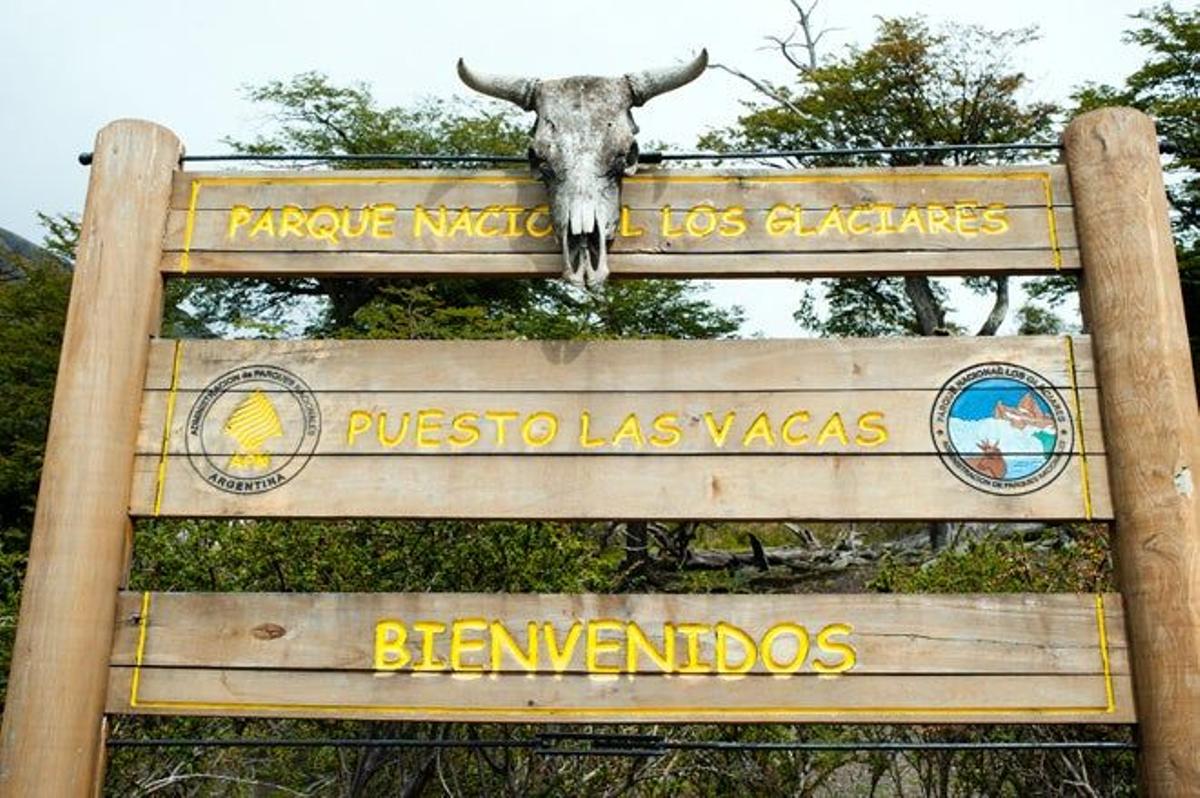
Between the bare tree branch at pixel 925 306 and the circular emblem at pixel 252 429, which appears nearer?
the circular emblem at pixel 252 429

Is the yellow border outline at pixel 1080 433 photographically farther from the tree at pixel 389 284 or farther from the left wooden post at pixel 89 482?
the tree at pixel 389 284

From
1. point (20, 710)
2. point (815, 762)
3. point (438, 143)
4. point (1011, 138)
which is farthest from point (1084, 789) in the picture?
point (438, 143)

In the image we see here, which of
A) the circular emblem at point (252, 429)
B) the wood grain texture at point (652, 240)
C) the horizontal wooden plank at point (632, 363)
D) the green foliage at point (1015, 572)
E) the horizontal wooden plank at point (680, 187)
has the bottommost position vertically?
the green foliage at point (1015, 572)

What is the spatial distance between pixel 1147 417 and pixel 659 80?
246 cm

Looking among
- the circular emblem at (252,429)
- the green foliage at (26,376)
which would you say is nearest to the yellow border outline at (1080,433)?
the circular emblem at (252,429)

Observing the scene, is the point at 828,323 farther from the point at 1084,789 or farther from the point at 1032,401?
the point at 1032,401

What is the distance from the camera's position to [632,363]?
4152 mm

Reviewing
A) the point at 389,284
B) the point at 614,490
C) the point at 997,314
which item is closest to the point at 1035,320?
the point at 997,314

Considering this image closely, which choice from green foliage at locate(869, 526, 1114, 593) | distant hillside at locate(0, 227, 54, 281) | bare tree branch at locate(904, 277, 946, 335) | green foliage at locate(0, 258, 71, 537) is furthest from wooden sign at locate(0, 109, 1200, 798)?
distant hillside at locate(0, 227, 54, 281)

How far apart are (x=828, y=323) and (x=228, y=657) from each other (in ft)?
75.5

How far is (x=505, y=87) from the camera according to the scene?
455 cm

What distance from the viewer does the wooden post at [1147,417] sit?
3.60 meters

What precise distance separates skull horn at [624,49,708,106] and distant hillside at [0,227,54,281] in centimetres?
2297

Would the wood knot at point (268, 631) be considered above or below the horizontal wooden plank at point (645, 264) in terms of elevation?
below
